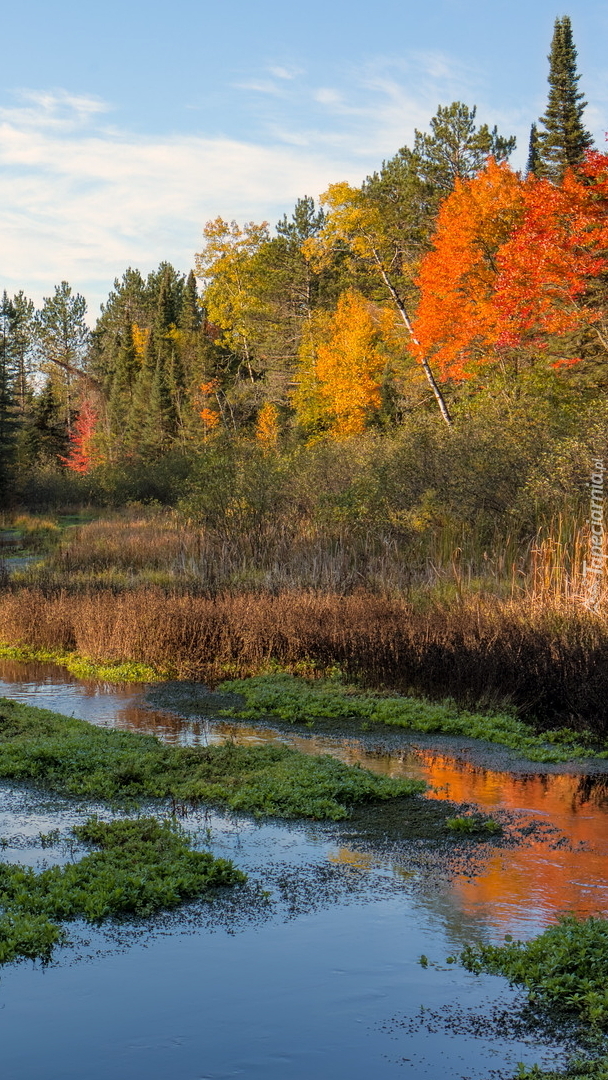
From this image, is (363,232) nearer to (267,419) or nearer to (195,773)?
(267,419)

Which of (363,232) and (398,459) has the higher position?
(363,232)

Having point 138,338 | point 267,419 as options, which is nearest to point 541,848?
point 267,419

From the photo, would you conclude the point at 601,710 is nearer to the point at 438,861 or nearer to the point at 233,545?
the point at 438,861

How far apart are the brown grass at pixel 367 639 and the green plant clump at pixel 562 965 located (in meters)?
5.00

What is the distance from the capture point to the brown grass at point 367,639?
405 inches

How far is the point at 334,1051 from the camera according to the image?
163 inches

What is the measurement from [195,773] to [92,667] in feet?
17.8

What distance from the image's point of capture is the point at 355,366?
135 feet

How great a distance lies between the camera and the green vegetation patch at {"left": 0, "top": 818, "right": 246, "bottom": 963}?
496cm

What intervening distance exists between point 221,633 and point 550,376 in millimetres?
17062

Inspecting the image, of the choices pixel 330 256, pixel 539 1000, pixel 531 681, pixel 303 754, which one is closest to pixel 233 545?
pixel 531 681

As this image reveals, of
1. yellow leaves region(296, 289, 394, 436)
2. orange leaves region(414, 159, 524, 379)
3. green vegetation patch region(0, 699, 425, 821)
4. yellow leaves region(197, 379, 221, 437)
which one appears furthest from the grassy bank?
yellow leaves region(197, 379, 221, 437)

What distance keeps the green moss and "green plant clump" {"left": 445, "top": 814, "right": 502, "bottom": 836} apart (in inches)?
241

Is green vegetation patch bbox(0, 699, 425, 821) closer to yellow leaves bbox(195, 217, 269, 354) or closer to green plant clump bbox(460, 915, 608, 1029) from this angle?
green plant clump bbox(460, 915, 608, 1029)
